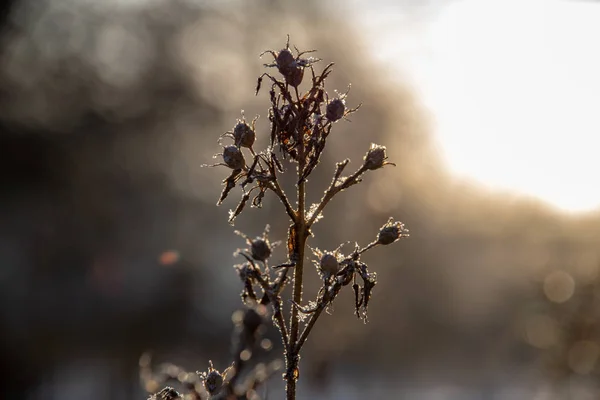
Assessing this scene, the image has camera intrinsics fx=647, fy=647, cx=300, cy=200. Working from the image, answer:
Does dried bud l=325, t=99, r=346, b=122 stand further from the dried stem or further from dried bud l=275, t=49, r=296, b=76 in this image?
dried bud l=275, t=49, r=296, b=76

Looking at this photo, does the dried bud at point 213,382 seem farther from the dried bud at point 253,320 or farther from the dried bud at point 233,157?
the dried bud at point 233,157

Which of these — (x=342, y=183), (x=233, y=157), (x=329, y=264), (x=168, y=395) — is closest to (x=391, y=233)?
(x=342, y=183)

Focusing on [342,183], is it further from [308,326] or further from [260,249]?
[308,326]

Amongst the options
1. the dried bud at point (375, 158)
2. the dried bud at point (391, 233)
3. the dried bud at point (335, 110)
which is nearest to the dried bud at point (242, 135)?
the dried bud at point (335, 110)

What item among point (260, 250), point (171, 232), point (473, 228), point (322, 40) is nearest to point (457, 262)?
point (473, 228)

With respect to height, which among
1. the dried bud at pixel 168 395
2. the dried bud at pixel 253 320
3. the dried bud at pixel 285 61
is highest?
the dried bud at pixel 285 61

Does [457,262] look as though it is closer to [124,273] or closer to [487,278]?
[487,278]

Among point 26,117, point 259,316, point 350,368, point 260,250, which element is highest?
point 26,117

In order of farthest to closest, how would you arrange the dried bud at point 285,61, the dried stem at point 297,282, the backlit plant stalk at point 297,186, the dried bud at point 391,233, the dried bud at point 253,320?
the dried bud at point 391,233
the dried bud at point 285,61
the backlit plant stalk at point 297,186
the dried stem at point 297,282
the dried bud at point 253,320

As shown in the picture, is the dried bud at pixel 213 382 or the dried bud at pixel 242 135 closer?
the dried bud at pixel 213 382
